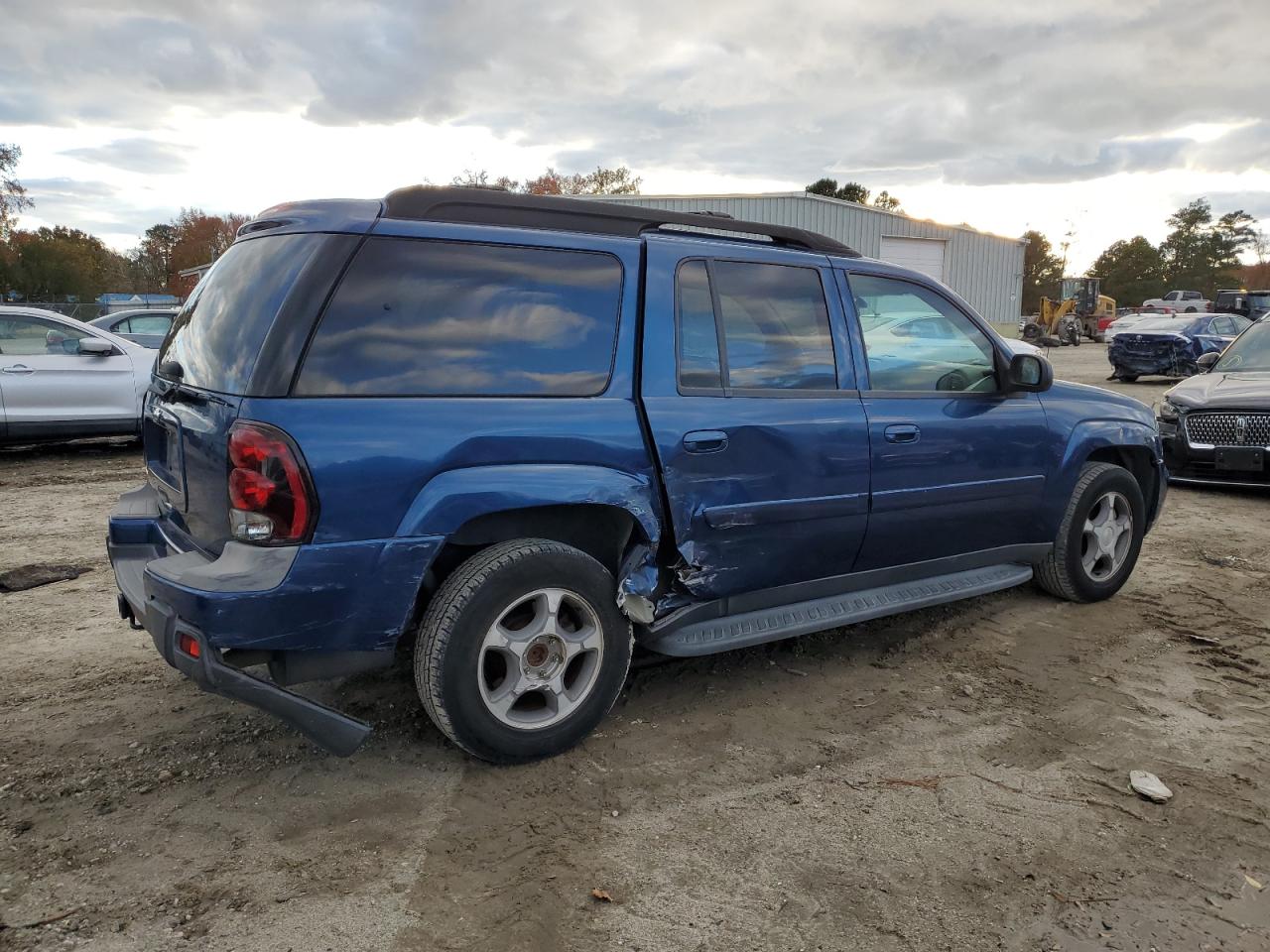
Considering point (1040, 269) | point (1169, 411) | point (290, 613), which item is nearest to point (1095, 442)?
point (290, 613)

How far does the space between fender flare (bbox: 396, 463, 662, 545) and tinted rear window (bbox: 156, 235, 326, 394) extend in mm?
659

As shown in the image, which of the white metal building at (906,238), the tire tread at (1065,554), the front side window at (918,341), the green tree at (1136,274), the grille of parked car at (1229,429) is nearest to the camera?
the front side window at (918,341)

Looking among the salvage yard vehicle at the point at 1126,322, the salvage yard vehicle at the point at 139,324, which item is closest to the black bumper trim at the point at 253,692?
the salvage yard vehicle at the point at 139,324

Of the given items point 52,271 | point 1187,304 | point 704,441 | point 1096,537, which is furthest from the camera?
point 52,271

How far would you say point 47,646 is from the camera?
4.20 metres

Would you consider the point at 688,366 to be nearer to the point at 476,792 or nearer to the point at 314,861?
the point at 476,792

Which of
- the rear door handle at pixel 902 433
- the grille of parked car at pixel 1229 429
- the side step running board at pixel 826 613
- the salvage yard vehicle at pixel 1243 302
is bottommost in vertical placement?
the side step running board at pixel 826 613

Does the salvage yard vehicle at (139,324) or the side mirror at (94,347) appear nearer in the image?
the side mirror at (94,347)

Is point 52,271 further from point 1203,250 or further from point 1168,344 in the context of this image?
point 1203,250

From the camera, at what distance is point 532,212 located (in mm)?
3232

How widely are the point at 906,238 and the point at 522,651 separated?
32.4m

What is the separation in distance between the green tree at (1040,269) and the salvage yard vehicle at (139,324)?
77.2 metres

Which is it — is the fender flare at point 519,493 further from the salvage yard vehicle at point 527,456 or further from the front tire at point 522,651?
the front tire at point 522,651

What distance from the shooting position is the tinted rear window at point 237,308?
279cm
